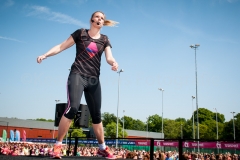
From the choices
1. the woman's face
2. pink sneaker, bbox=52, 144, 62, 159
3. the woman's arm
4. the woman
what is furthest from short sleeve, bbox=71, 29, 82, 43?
pink sneaker, bbox=52, 144, 62, 159

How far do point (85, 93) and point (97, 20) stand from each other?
1339 mm

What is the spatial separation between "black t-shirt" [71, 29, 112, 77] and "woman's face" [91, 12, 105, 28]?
0.71 feet

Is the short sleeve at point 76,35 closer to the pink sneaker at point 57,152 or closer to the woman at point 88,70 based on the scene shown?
the woman at point 88,70

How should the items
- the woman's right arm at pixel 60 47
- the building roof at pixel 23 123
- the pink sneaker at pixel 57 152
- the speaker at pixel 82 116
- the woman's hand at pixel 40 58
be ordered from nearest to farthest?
the pink sneaker at pixel 57 152
the woman's hand at pixel 40 58
the woman's right arm at pixel 60 47
the speaker at pixel 82 116
the building roof at pixel 23 123

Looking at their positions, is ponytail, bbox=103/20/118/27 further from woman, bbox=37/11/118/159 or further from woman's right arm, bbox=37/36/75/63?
woman's right arm, bbox=37/36/75/63

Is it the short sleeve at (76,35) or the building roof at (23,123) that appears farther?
the building roof at (23,123)

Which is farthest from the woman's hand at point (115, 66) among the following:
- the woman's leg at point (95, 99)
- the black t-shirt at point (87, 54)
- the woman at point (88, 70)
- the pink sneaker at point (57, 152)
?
the pink sneaker at point (57, 152)

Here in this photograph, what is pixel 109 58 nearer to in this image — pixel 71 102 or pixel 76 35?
Result: pixel 76 35

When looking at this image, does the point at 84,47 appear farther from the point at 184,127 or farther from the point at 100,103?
the point at 184,127

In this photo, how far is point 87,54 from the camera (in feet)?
13.4

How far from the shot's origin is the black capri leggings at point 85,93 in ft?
12.4

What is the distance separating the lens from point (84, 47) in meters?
4.12

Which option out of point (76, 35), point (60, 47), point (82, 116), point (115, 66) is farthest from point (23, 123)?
point (115, 66)

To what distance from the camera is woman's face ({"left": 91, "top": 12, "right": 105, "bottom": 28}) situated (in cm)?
427
